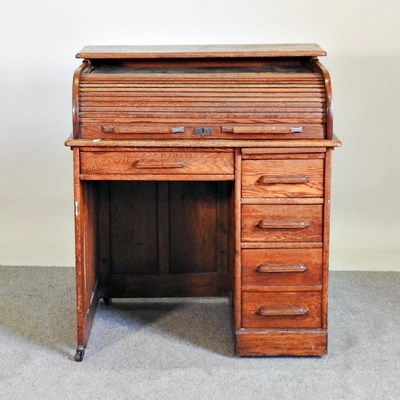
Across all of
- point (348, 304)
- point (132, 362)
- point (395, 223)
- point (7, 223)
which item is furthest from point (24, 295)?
point (395, 223)

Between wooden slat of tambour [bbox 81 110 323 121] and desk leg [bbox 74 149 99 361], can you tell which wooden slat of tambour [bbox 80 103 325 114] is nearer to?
wooden slat of tambour [bbox 81 110 323 121]

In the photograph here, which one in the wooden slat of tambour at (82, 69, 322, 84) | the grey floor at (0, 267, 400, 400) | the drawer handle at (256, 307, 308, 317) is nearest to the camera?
the grey floor at (0, 267, 400, 400)

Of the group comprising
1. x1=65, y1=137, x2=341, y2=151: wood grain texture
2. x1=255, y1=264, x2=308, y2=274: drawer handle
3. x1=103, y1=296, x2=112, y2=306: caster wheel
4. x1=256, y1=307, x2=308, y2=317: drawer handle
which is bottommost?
x1=103, y1=296, x2=112, y2=306: caster wheel

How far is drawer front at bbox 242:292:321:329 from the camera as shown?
3875mm

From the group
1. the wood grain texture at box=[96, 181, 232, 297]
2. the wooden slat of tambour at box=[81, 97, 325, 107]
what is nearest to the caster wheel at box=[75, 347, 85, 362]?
the wood grain texture at box=[96, 181, 232, 297]

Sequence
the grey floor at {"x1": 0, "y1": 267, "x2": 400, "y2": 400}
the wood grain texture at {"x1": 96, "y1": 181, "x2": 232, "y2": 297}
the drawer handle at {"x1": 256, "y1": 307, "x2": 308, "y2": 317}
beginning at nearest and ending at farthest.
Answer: the grey floor at {"x1": 0, "y1": 267, "x2": 400, "y2": 400} → the drawer handle at {"x1": 256, "y1": 307, "x2": 308, "y2": 317} → the wood grain texture at {"x1": 96, "y1": 181, "x2": 232, "y2": 297}

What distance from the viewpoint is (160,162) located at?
148 inches

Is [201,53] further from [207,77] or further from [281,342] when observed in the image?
[281,342]

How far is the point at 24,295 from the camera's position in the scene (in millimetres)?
4578

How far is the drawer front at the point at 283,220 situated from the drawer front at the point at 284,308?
0.23 meters

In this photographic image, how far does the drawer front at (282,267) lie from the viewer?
12.6 feet

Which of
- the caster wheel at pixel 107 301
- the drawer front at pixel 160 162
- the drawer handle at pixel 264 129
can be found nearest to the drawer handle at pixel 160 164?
the drawer front at pixel 160 162

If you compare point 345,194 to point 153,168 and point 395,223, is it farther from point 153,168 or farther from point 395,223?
point 153,168

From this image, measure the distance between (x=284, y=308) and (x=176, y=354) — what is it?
0.45 meters
